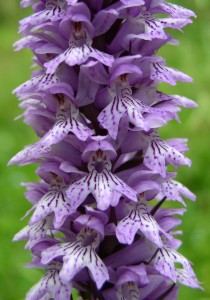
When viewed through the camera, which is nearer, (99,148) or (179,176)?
(99,148)

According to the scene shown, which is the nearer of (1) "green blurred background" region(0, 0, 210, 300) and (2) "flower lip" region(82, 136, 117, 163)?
(2) "flower lip" region(82, 136, 117, 163)

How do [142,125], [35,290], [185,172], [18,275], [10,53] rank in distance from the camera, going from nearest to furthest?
1. [142,125]
2. [35,290]
3. [18,275]
4. [185,172]
5. [10,53]

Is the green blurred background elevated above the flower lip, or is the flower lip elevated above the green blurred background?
the flower lip

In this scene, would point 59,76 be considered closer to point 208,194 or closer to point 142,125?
point 142,125

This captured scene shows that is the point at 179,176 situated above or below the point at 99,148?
below

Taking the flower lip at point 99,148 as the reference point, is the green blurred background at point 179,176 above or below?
below

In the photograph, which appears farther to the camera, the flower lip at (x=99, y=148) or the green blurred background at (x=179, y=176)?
the green blurred background at (x=179, y=176)

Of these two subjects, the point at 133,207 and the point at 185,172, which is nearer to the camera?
the point at 133,207

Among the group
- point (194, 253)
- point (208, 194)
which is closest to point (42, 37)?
point (194, 253)
